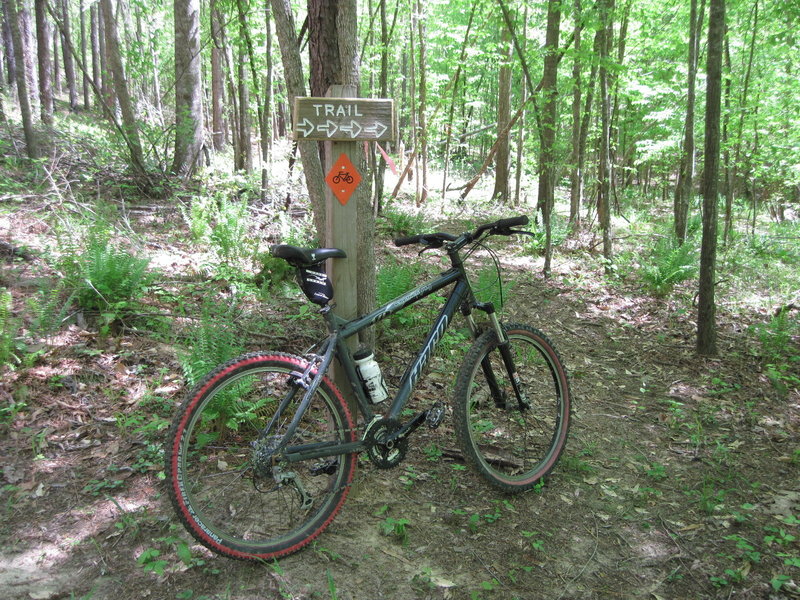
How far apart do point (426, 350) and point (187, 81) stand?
8.98m

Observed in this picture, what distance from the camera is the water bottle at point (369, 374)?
285cm

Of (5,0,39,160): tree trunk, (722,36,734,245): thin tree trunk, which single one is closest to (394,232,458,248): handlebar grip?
(5,0,39,160): tree trunk

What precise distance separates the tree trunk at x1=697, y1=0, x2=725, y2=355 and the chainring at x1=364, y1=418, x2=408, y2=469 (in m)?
3.82

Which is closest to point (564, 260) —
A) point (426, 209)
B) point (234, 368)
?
point (426, 209)

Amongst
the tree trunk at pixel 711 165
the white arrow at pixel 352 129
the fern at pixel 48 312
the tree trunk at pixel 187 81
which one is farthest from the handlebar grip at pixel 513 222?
the tree trunk at pixel 187 81

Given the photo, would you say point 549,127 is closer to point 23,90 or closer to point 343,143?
point 343,143

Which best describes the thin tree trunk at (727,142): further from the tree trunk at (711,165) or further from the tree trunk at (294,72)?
the tree trunk at (294,72)

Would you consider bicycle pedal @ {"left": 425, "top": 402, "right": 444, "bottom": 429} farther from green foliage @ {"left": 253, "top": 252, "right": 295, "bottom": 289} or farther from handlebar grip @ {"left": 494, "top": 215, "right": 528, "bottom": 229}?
green foliage @ {"left": 253, "top": 252, "right": 295, "bottom": 289}

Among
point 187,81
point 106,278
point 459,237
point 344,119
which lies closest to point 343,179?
point 344,119

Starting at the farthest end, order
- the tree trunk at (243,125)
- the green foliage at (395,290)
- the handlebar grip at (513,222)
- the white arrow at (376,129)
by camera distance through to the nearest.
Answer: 1. the tree trunk at (243,125)
2. the green foliage at (395,290)
3. the handlebar grip at (513,222)
4. the white arrow at (376,129)

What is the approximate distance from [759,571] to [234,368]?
2.88 m

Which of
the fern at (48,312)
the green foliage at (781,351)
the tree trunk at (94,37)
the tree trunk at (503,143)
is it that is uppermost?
the tree trunk at (94,37)

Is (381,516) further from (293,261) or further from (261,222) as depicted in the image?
(261,222)

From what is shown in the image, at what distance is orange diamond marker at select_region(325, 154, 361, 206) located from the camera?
279 cm
